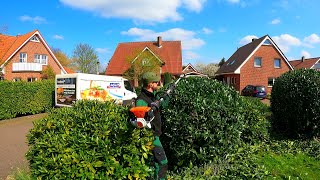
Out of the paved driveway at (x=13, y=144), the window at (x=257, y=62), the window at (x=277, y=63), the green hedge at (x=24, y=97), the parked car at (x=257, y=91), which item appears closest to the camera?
the paved driveway at (x=13, y=144)

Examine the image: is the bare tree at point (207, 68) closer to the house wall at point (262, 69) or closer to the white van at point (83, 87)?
the house wall at point (262, 69)

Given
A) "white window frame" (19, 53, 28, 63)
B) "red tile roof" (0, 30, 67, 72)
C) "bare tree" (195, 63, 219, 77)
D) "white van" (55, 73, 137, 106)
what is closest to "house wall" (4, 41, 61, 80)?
"white window frame" (19, 53, 28, 63)

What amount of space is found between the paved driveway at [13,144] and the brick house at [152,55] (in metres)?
22.8

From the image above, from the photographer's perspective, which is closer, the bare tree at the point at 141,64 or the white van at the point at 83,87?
the white van at the point at 83,87

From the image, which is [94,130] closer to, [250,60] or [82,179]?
[82,179]

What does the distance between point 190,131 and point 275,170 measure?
1.79 metres

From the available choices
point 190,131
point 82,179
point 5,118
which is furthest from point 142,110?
point 5,118

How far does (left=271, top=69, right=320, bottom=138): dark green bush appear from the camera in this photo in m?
7.30

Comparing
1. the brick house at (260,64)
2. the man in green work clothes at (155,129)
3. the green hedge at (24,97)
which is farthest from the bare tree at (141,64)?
the man in green work clothes at (155,129)

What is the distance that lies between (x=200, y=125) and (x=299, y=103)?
12.9 ft

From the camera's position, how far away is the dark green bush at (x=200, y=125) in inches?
194

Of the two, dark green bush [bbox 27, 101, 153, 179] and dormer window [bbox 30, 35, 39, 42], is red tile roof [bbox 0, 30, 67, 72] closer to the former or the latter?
dormer window [bbox 30, 35, 39, 42]

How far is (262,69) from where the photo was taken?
38.1 metres

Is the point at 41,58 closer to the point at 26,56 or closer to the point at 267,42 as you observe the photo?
the point at 26,56
